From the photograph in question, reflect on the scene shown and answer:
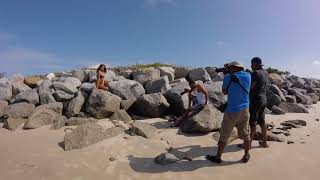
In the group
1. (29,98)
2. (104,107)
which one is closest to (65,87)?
(29,98)

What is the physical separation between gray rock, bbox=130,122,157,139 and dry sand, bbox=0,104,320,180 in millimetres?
161

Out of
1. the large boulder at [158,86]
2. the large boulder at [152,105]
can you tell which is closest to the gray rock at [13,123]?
the large boulder at [152,105]

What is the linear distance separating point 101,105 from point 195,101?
8.93 feet

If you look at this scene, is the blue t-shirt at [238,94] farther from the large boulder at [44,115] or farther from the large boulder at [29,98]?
the large boulder at [29,98]

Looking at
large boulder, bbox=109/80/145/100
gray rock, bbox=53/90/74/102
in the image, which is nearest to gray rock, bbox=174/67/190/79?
large boulder, bbox=109/80/145/100

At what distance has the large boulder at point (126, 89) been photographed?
1205cm

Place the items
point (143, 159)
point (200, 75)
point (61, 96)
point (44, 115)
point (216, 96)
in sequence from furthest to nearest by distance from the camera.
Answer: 1. point (200, 75)
2. point (61, 96)
3. point (216, 96)
4. point (44, 115)
5. point (143, 159)

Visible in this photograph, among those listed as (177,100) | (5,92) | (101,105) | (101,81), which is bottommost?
(5,92)

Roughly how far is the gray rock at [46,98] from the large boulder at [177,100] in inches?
144

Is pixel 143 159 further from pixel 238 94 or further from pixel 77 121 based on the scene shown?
pixel 77 121

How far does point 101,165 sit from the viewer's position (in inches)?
295

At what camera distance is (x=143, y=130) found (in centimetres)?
911

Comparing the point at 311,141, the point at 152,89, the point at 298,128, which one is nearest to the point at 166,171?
the point at 311,141

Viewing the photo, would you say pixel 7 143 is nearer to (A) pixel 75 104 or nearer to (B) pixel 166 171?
(A) pixel 75 104
